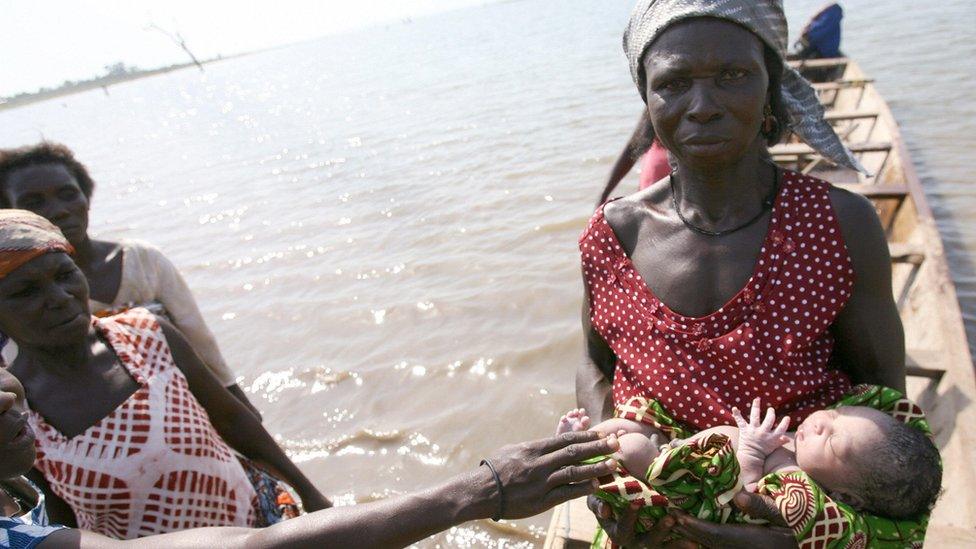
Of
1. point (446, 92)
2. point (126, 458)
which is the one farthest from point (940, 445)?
point (446, 92)

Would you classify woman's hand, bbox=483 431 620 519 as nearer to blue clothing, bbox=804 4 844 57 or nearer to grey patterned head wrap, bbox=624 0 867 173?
grey patterned head wrap, bbox=624 0 867 173

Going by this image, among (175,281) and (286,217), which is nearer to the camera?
(175,281)

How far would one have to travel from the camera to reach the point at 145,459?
179 cm

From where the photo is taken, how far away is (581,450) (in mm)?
1449

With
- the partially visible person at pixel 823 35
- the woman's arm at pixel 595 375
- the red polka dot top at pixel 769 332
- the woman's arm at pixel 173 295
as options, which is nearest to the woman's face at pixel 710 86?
the red polka dot top at pixel 769 332

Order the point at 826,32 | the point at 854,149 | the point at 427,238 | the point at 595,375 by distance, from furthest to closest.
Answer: the point at 826,32 → the point at 427,238 → the point at 854,149 → the point at 595,375

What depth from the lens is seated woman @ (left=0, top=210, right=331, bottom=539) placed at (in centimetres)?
173

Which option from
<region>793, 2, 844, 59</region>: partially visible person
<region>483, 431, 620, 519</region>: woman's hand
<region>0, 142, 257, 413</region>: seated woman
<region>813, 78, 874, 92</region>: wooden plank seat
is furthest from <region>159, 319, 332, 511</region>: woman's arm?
<region>793, 2, 844, 59</region>: partially visible person

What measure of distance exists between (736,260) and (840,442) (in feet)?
1.68

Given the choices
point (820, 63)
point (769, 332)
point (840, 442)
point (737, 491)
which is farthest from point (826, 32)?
point (737, 491)

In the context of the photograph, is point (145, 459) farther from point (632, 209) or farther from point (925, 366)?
point (925, 366)

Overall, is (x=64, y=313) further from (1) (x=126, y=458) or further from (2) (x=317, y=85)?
(2) (x=317, y=85)

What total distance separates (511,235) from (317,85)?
2366 cm

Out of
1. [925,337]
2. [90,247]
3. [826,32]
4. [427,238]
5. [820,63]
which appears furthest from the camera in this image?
[826,32]
